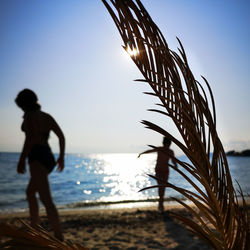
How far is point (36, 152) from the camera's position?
3.05 metres

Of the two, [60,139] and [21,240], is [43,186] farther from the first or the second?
[21,240]

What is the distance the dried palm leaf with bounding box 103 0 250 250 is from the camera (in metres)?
0.85

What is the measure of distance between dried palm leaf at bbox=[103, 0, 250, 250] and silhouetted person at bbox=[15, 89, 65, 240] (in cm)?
245

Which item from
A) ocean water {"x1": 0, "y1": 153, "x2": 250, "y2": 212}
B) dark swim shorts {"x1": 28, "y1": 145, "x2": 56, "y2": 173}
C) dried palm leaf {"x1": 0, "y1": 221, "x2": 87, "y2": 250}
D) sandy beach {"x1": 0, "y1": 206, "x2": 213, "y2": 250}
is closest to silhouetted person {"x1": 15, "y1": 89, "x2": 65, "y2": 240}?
dark swim shorts {"x1": 28, "y1": 145, "x2": 56, "y2": 173}

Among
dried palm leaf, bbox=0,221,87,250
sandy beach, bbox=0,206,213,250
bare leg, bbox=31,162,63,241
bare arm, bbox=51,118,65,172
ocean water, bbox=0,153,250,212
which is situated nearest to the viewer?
dried palm leaf, bbox=0,221,87,250

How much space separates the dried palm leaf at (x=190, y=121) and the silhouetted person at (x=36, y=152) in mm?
2447

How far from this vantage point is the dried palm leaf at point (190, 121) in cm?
85

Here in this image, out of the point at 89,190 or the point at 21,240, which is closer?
the point at 21,240

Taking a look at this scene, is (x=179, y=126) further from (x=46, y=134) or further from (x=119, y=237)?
(x=119, y=237)

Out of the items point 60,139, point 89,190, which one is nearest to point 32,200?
point 60,139

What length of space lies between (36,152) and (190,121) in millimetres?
2552

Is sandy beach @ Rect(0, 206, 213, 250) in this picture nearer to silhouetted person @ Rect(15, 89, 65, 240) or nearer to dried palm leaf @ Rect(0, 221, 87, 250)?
silhouetted person @ Rect(15, 89, 65, 240)

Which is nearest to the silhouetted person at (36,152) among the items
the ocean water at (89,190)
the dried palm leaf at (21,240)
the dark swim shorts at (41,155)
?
the dark swim shorts at (41,155)

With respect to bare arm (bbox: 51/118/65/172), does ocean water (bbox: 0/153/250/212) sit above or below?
below
